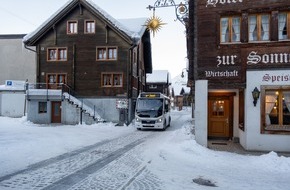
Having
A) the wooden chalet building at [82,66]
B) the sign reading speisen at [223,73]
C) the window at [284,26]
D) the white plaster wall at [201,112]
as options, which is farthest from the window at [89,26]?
the window at [284,26]

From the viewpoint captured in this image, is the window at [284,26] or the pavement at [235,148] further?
the window at [284,26]

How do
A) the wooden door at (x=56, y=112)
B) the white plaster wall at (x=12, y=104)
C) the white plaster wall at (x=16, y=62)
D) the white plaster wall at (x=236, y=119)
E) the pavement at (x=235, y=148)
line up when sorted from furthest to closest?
the white plaster wall at (x=16, y=62), the white plaster wall at (x=12, y=104), the wooden door at (x=56, y=112), the white plaster wall at (x=236, y=119), the pavement at (x=235, y=148)

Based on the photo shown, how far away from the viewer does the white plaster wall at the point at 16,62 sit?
41.1 metres

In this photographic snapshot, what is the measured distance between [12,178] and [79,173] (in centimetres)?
181

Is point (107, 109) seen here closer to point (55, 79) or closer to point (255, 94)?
point (55, 79)

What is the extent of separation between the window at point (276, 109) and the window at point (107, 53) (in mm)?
18961

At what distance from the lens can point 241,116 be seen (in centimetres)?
1480

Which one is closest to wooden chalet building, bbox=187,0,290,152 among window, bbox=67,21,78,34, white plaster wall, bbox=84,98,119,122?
white plaster wall, bbox=84,98,119,122

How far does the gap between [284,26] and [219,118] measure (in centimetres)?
625

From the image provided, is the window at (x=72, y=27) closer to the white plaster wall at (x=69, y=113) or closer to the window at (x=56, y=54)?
the window at (x=56, y=54)

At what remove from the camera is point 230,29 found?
13789 millimetres

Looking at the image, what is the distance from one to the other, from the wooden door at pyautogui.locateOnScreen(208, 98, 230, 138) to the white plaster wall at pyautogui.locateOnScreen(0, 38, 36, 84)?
101 ft

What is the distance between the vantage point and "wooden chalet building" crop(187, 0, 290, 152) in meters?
13.0

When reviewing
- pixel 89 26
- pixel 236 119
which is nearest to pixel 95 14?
pixel 89 26
